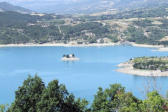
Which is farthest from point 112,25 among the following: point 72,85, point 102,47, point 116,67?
point 72,85

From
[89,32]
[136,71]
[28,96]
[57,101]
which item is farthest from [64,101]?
[89,32]

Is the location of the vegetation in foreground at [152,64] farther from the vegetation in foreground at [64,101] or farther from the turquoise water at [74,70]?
the vegetation in foreground at [64,101]

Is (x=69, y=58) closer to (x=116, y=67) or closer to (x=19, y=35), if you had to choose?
(x=116, y=67)

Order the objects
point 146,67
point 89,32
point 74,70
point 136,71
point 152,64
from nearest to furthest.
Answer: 1. point 136,71
2. point 146,67
3. point 152,64
4. point 74,70
5. point 89,32

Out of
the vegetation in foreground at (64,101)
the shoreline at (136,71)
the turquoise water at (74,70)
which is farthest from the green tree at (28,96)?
the shoreline at (136,71)

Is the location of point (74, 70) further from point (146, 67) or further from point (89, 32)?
point (89, 32)

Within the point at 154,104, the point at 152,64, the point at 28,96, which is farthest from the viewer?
the point at 152,64
